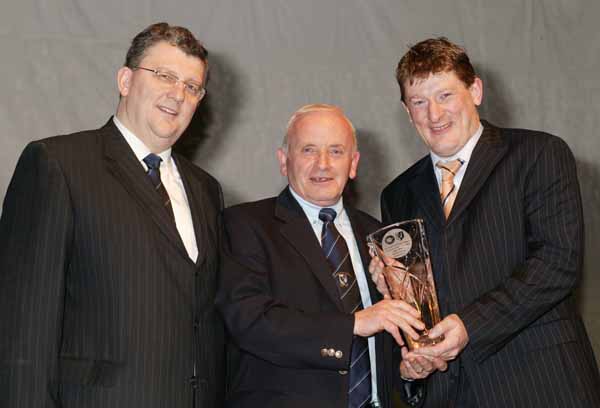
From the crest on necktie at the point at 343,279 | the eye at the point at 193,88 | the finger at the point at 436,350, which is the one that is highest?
the eye at the point at 193,88

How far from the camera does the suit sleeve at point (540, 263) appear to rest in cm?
222

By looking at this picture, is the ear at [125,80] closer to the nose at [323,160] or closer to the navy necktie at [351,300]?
the nose at [323,160]

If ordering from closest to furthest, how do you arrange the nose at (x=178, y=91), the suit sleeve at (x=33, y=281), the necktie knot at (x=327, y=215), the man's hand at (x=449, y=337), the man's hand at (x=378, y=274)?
the suit sleeve at (x=33, y=281), the man's hand at (x=449, y=337), the man's hand at (x=378, y=274), the nose at (x=178, y=91), the necktie knot at (x=327, y=215)

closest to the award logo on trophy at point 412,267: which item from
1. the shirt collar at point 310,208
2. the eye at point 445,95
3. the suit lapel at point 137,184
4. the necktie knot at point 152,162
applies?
the shirt collar at point 310,208

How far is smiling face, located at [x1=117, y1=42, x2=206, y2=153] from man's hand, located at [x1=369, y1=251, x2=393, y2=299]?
0.76 meters

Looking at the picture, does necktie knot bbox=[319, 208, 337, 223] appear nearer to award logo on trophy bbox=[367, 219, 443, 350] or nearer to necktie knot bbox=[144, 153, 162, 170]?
award logo on trophy bbox=[367, 219, 443, 350]

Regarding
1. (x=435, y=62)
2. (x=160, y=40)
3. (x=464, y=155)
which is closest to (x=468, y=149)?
(x=464, y=155)

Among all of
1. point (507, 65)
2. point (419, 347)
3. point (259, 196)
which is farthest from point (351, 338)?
point (507, 65)

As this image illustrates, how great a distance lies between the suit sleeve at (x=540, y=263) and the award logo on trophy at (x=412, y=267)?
0.10 metres

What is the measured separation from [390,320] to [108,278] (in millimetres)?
808

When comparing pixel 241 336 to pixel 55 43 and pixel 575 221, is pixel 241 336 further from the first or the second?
pixel 55 43

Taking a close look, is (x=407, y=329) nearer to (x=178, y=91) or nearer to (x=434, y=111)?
(x=434, y=111)

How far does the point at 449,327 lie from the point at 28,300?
1166 mm

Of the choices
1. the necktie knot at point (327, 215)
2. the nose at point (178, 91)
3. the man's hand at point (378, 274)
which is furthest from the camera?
the necktie knot at point (327, 215)
